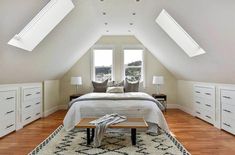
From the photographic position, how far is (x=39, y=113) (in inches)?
199

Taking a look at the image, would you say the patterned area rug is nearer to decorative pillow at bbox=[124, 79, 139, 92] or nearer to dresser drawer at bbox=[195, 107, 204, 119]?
dresser drawer at bbox=[195, 107, 204, 119]

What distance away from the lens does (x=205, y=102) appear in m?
4.63

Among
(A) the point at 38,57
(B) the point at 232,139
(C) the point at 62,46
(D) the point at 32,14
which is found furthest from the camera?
(C) the point at 62,46

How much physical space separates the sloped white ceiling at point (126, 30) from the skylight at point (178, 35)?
0.41ft

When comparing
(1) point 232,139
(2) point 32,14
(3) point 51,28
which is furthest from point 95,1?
(1) point 232,139

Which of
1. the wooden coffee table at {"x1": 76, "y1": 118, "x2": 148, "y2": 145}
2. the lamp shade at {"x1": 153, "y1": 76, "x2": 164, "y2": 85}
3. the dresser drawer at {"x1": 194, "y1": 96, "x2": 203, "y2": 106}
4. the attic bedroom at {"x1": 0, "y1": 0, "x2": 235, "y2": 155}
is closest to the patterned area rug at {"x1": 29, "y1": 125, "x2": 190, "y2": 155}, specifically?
the attic bedroom at {"x1": 0, "y1": 0, "x2": 235, "y2": 155}

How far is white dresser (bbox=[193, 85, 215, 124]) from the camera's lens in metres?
4.29

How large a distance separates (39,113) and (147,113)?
9.58 ft

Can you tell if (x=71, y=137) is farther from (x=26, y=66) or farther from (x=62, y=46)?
(x=62, y=46)

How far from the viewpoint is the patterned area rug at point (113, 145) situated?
2.75 metres

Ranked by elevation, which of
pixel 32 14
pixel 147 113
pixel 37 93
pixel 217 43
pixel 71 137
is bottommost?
pixel 71 137

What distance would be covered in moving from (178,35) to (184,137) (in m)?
2.15

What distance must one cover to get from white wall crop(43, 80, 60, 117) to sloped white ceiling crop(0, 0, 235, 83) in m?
0.53

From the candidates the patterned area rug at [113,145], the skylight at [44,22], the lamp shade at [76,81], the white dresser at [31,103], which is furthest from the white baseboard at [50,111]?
the skylight at [44,22]
